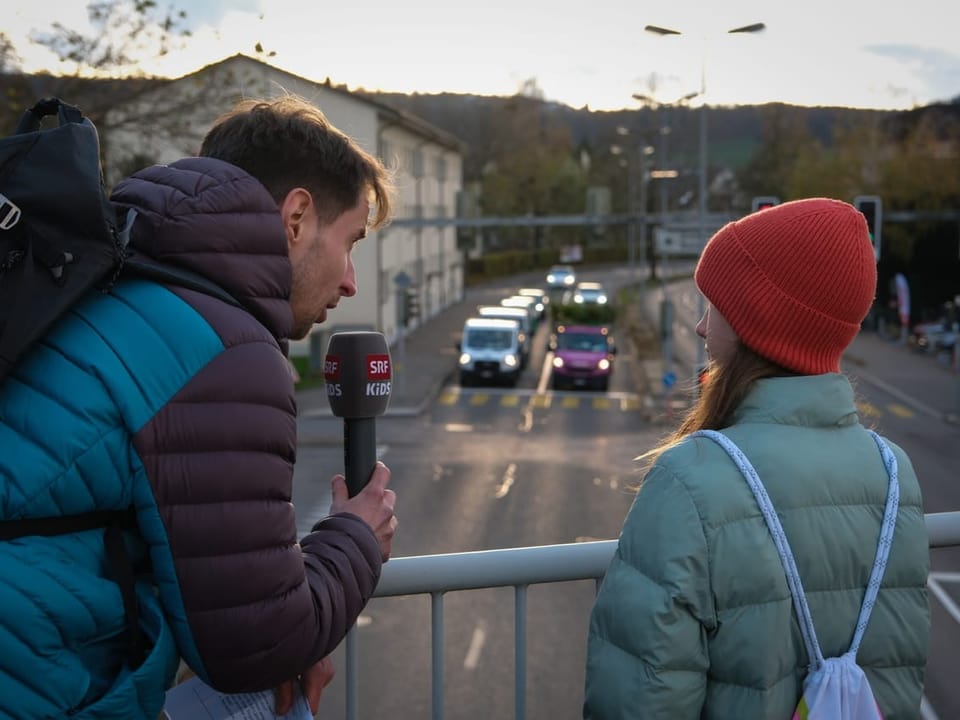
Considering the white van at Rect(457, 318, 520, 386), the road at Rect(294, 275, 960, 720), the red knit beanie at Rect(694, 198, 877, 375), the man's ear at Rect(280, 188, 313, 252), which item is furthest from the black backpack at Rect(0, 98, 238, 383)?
the white van at Rect(457, 318, 520, 386)

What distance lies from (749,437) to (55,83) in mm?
16992

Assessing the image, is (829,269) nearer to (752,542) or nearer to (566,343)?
(752,542)

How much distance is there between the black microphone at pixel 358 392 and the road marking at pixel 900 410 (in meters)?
30.3

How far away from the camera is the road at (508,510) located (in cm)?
959

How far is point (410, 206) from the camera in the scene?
50.0 meters

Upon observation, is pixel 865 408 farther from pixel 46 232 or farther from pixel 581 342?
pixel 581 342

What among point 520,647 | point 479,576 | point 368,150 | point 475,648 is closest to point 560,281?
point 475,648

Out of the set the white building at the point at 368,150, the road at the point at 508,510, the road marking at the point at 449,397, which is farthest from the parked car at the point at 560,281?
the road marking at the point at 449,397

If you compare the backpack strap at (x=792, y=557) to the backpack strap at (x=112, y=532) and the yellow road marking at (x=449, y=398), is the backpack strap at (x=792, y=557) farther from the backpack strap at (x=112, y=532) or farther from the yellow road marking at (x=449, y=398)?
the yellow road marking at (x=449, y=398)

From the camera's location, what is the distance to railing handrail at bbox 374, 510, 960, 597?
2.58 metres

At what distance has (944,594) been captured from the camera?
1226 centimetres

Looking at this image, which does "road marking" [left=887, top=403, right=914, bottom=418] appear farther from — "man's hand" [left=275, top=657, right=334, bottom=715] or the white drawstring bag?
"man's hand" [left=275, top=657, right=334, bottom=715]

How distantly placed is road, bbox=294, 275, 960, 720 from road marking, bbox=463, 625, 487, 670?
0.02 meters

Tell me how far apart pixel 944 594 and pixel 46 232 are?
12.4 meters
